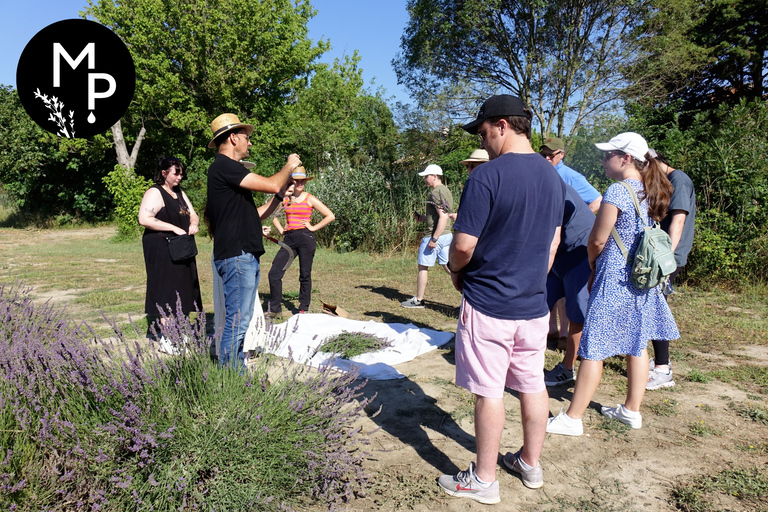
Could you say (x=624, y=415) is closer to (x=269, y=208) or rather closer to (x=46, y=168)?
(x=269, y=208)

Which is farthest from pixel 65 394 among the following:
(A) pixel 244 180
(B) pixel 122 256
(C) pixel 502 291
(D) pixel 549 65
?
(D) pixel 549 65

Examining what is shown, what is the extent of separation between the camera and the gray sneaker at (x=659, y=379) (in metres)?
4.24

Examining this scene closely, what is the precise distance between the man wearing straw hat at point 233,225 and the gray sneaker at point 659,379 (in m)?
3.33

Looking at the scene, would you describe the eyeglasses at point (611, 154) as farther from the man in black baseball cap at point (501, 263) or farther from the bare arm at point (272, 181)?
the bare arm at point (272, 181)

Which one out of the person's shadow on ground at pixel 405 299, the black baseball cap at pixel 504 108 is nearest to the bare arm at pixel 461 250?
the black baseball cap at pixel 504 108

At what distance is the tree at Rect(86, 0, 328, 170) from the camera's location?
22422 mm

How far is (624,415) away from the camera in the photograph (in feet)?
11.8

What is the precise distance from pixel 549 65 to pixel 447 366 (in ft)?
43.1

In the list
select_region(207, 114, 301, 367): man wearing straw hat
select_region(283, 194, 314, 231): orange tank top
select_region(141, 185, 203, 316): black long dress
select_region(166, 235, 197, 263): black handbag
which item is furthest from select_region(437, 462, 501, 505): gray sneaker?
select_region(283, 194, 314, 231): orange tank top

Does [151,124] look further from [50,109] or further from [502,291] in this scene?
[502,291]

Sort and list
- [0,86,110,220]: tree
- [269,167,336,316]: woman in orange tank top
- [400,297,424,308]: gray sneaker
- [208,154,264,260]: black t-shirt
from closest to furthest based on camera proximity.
→ [208,154,264,260]: black t-shirt → [269,167,336,316]: woman in orange tank top → [400,297,424,308]: gray sneaker → [0,86,110,220]: tree

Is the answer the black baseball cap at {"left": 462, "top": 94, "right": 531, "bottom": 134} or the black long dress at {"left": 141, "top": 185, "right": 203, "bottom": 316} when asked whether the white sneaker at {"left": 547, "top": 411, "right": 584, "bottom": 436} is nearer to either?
the black baseball cap at {"left": 462, "top": 94, "right": 531, "bottom": 134}

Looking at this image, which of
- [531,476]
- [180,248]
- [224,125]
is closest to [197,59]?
[180,248]

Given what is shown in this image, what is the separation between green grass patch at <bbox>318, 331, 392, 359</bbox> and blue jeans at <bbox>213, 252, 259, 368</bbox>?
1.55 metres
